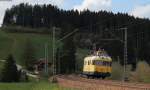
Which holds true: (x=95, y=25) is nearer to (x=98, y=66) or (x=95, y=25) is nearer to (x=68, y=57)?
(x=68, y=57)

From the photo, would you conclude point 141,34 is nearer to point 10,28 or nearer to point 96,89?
point 96,89

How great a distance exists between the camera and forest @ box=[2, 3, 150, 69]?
91.0 meters

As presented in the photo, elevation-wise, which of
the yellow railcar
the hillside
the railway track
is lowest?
the railway track

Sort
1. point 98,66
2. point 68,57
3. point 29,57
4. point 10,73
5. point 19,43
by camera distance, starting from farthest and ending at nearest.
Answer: point 19,43
point 29,57
point 68,57
point 10,73
point 98,66

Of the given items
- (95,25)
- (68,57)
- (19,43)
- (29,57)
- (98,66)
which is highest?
(95,25)

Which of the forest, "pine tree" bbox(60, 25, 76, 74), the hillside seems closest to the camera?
the forest

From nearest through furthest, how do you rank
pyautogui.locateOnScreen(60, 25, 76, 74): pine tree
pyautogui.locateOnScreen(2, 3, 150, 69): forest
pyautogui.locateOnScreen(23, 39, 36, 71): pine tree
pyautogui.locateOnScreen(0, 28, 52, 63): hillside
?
pyautogui.locateOnScreen(2, 3, 150, 69): forest
pyautogui.locateOnScreen(60, 25, 76, 74): pine tree
pyautogui.locateOnScreen(23, 39, 36, 71): pine tree
pyautogui.locateOnScreen(0, 28, 52, 63): hillside

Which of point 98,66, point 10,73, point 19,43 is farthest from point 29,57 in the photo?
point 98,66

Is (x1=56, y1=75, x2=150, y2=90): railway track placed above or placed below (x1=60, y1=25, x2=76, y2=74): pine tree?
below

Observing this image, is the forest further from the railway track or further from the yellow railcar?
the railway track

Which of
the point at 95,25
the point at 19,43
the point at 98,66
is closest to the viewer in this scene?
the point at 98,66

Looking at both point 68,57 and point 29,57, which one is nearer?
point 68,57

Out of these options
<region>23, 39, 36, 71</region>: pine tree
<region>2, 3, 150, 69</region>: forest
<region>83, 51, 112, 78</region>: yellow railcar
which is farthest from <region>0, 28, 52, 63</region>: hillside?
<region>83, 51, 112, 78</region>: yellow railcar

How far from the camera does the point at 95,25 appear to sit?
123000mm
